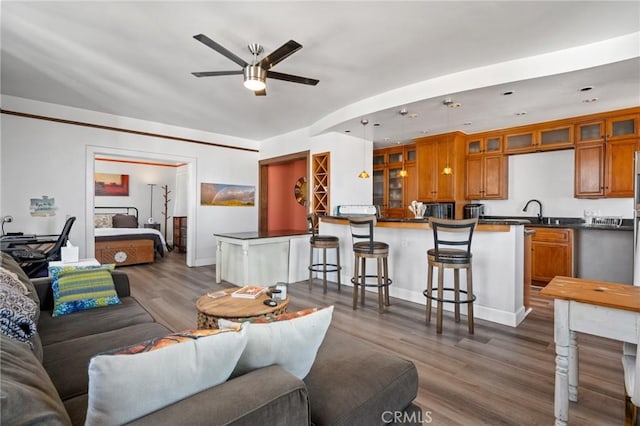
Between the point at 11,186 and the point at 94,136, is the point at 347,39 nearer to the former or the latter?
the point at 94,136

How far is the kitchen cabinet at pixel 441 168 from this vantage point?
5688 mm

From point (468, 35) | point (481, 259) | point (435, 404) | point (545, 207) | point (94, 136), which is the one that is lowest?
point (435, 404)

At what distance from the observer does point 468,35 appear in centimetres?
277

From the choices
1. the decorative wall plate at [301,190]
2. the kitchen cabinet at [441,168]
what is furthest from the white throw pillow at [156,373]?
the decorative wall plate at [301,190]

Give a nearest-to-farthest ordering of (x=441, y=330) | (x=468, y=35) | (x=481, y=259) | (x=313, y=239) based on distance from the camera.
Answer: (x=468, y=35)
(x=441, y=330)
(x=481, y=259)
(x=313, y=239)

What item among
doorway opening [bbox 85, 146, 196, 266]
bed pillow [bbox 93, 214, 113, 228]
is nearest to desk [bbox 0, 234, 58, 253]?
doorway opening [bbox 85, 146, 196, 266]

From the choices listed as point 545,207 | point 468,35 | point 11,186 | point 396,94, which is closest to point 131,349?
point 468,35

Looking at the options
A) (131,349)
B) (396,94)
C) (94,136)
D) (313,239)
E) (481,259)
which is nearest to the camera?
(131,349)

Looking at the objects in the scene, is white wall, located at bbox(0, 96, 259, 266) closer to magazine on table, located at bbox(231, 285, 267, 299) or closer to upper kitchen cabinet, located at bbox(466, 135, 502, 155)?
magazine on table, located at bbox(231, 285, 267, 299)

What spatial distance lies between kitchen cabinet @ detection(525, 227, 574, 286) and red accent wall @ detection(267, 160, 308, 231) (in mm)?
4780

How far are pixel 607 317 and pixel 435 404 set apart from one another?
41.2 inches

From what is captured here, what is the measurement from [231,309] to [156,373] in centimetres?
136

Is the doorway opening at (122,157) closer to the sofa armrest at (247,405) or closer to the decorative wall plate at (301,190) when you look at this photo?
the decorative wall plate at (301,190)

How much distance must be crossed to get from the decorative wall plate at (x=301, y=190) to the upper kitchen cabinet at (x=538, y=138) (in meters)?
4.20
